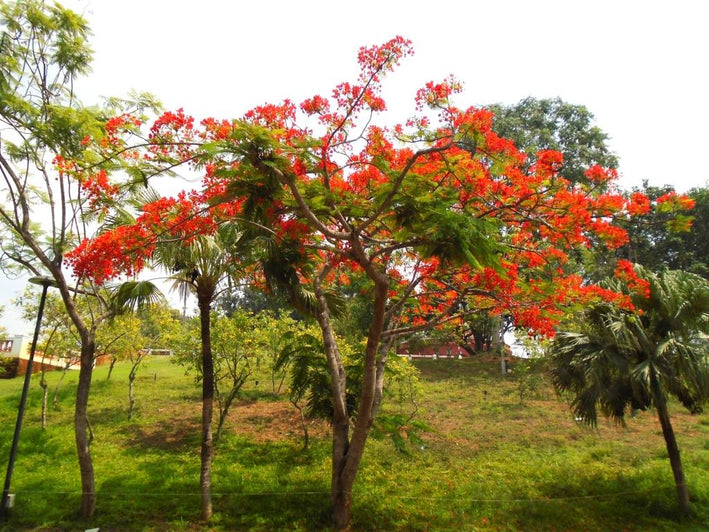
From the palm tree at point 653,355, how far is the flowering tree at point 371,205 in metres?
1.82

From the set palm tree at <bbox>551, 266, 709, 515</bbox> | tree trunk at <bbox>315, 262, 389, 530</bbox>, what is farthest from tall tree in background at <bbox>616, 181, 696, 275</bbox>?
tree trunk at <bbox>315, 262, 389, 530</bbox>

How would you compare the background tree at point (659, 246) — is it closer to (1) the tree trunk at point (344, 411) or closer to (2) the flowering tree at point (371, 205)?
(2) the flowering tree at point (371, 205)

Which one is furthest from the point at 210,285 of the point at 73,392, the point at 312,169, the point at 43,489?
the point at 73,392

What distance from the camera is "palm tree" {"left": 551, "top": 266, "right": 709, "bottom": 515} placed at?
865cm

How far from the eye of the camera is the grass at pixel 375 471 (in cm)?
808

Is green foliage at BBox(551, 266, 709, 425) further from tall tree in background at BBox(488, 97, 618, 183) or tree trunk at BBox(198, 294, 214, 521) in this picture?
tall tree in background at BBox(488, 97, 618, 183)

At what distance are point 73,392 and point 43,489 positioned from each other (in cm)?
906

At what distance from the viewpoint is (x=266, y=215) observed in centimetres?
668

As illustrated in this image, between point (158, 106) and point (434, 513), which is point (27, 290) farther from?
point (434, 513)

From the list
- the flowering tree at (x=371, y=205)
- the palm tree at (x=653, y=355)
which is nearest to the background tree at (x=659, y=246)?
the palm tree at (x=653, y=355)

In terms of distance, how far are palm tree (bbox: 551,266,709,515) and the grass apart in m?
1.81

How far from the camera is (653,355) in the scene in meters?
8.91

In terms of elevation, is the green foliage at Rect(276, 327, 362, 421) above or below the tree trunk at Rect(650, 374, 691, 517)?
above

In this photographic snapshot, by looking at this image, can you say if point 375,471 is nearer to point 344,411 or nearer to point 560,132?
point 344,411
